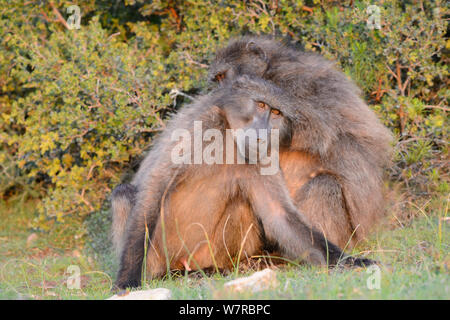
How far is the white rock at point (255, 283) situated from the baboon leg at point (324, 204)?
969mm

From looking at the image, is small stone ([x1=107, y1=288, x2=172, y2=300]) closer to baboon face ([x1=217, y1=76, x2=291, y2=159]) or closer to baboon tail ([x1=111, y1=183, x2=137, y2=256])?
baboon face ([x1=217, y1=76, x2=291, y2=159])

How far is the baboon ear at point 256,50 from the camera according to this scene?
12.8ft

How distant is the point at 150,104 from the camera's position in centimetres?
484

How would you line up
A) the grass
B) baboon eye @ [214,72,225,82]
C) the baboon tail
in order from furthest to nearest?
1. baboon eye @ [214,72,225,82]
2. the baboon tail
3. the grass

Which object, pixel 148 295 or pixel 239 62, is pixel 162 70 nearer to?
pixel 239 62

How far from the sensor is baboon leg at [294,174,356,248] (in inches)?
142

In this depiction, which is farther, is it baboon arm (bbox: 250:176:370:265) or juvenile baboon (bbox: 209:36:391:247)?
juvenile baboon (bbox: 209:36:391:247)

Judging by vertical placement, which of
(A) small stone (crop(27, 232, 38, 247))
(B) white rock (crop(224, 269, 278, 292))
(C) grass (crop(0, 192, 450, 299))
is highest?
(B) white rock (crop(224, 269, 278, 292))

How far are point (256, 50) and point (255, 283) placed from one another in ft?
5.98

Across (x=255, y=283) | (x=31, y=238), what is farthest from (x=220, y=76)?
(x=31, y=238)

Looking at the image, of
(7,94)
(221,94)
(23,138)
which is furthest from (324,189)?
(7,94)

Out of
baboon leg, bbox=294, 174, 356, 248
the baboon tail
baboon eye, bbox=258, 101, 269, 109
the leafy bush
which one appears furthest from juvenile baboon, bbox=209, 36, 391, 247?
the baboon tail

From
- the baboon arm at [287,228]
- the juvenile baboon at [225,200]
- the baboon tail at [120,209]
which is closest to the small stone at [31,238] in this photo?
the baboon tail at [120,209]

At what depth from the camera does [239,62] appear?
3943 mm
